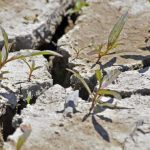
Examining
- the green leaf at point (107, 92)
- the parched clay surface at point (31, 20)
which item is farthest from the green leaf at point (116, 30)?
the parched clay surface at point (31, 20)

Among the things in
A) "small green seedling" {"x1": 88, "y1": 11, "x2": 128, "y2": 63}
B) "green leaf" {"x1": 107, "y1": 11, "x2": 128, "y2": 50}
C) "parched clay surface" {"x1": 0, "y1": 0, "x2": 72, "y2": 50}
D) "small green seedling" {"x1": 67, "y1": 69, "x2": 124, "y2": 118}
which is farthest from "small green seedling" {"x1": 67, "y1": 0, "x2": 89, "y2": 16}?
"small green seedling" {"x1": 67, "y1": 69, "x2": 124, "y2": 118}

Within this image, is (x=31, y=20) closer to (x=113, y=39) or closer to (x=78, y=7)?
(x=78, y=7)

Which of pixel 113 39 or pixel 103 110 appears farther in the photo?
pixel 113 39

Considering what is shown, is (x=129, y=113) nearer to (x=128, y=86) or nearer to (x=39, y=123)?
(x=128, y=86)

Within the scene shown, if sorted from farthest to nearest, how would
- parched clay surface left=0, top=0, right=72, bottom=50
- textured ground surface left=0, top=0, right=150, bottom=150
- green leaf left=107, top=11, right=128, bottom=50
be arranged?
parched clay surface left=0, top=0, right=72, bottom=50 → green leaf left=107, top=11, right=128, bottom=50 → textured ground surface left=0, top=0, right=150, bottom=150

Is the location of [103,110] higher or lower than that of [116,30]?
lower

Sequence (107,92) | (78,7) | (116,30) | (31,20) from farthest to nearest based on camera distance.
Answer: (78,7)
(31,20)
(116,30)
(107,92)

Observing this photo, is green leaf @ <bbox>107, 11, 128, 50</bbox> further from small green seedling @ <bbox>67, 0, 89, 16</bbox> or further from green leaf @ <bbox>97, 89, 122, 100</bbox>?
small green seedling @ <bbox>67, 0, 89, 16</bbox>

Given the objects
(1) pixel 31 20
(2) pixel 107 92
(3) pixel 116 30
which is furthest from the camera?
(1) pixel 31 20

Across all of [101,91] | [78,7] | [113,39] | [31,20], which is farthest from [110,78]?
[78,7]

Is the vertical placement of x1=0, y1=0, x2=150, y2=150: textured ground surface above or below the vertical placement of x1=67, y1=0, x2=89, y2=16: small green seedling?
below

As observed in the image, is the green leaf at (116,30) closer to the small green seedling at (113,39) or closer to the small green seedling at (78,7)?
the small green seedling at (113,39)

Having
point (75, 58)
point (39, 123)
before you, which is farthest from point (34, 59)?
point (39, 123)
